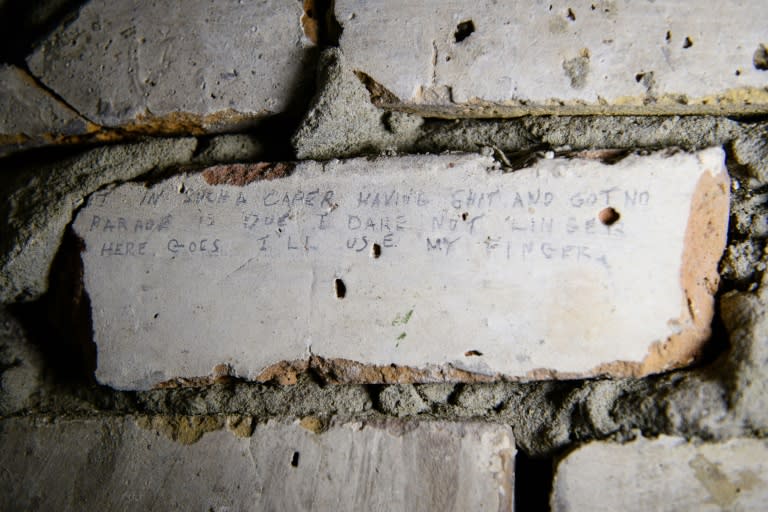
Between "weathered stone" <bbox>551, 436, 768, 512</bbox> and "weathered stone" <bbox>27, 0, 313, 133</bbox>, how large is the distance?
1.02 meters

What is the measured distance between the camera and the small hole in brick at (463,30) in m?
1.19

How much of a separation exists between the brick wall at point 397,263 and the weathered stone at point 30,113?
0.04 m

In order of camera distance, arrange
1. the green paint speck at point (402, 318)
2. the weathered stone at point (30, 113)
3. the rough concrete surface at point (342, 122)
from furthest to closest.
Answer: the weathered stone at point (30, 113) < the rough concrete surface at point (342, 122) < the green paint speck at point (402, 318)

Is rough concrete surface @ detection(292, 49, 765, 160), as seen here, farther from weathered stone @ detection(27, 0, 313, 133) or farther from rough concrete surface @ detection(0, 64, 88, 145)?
rough concrete surface @ detection(0, 64, 88, 145)

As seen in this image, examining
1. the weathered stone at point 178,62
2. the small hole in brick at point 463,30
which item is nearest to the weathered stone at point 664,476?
the small hole in brick at point 463,30

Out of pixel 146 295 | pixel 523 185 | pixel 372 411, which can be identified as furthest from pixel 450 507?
pixel 146 295

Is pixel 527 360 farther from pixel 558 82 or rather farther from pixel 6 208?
pixel 6 208

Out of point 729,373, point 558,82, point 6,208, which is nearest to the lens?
point 729,373

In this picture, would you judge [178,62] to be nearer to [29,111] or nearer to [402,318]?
[29,111]

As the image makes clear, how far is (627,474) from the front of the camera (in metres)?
1.05

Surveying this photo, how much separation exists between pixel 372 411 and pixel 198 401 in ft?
1.32

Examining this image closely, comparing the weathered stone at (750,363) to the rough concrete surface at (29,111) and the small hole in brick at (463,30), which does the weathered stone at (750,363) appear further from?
the rough concrete surface at (29,111)

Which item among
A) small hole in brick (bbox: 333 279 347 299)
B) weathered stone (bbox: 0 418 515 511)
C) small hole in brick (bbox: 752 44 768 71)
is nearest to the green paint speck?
small hole in brick (bbox: 333 279 347 299)

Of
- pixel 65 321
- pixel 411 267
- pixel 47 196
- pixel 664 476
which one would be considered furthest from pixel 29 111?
pixel 664 476
